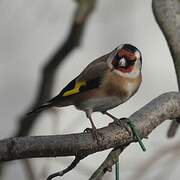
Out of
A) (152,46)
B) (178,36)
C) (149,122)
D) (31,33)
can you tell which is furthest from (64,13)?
(149,122)

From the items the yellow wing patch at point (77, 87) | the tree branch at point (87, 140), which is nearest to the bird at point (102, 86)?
Answer: the yellow wing patch at point (77, 87)

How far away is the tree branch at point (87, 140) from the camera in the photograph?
1.13 meters

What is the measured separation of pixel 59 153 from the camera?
1181 millimetres

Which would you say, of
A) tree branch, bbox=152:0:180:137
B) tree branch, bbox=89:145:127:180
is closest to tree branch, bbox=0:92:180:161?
tree branch, bbox=89:145:127:180

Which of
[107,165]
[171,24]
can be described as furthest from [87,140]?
[171,24]

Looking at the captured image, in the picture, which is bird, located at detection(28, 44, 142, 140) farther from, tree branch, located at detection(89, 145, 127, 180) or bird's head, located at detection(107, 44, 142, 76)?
tree branch, located at detection(89, 145, 127, 180)

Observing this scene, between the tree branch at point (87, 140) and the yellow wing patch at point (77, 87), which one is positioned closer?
the tree branch at point (87, 140)

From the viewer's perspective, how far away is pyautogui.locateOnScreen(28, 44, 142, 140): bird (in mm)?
1632

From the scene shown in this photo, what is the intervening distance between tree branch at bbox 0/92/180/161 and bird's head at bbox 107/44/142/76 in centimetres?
12

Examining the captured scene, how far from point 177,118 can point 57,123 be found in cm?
156

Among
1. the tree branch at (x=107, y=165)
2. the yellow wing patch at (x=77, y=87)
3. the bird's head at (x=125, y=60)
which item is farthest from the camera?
the yellow wing patch at (x=77, y=87)

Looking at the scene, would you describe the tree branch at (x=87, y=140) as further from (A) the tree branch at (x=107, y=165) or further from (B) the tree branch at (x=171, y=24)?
(B) the tree branch at (x=171, y=24)

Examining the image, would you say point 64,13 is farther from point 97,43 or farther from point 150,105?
point 150,105

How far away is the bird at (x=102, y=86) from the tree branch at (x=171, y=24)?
9 centimetres
